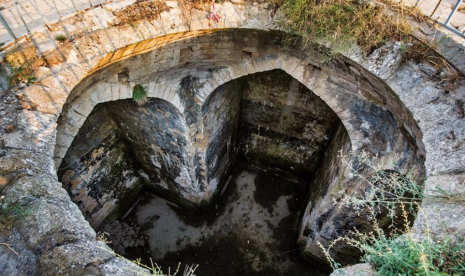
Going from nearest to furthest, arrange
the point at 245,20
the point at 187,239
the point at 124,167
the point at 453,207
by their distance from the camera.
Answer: the point at 453,207 < the point at 245,20 < the point at 124,167 < the point at 187,239

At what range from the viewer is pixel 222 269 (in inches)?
233

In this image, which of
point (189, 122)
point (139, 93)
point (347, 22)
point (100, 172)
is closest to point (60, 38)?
point (139, 93)

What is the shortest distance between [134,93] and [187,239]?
3706 mm

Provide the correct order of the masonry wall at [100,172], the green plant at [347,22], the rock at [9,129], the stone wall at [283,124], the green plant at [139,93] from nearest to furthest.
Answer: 1. the rock at [9,129]
2. the green plant at [347,22]
3. the green plant at [139,93]
4. the masonry wall at [100,172]
5. the stone wall at [283,124]

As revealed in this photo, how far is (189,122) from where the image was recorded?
4.55 m

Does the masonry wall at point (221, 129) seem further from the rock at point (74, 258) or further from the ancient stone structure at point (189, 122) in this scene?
the rock at point (74, 258)

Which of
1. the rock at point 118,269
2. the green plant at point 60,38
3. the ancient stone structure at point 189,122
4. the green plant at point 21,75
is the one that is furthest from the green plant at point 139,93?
the rock at point 118,269

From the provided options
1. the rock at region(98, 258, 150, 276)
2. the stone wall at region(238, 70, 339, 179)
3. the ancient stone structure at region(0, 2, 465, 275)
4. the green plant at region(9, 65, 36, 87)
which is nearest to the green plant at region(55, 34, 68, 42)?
the ancient stone structure at region(0, 2, 465, 275)

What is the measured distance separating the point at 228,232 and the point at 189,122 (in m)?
3.06

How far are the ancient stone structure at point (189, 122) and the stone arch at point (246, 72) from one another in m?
0.02

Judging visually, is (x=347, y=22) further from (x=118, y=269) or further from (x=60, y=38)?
(x=118, y=269)

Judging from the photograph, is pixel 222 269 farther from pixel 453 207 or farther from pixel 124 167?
pixel 453 207

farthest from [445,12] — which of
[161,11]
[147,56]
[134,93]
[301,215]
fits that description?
[301,215]

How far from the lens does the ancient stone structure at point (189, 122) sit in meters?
2.39
